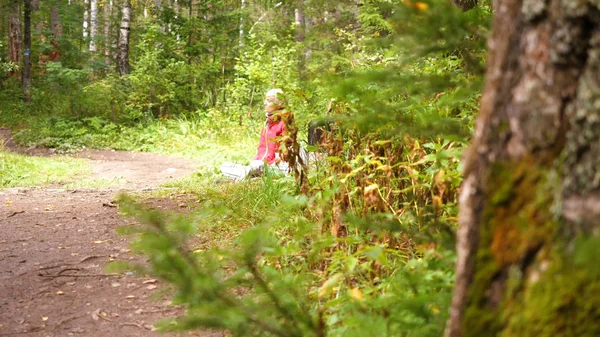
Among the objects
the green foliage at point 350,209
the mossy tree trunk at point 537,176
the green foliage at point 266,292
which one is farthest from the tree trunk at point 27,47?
A: the mossy tree trunk at point 537,176

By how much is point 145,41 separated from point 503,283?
17.5m

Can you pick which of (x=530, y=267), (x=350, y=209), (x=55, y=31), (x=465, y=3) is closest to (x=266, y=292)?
(x=530, y=267)

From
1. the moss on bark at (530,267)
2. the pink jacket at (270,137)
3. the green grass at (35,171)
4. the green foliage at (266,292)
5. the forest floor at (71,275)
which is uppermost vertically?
the moss on bark at (530,267)

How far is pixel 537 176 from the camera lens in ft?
4.11

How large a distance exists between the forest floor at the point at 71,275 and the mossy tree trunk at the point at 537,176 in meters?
1.15

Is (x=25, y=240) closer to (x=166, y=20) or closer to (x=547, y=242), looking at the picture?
(x=547, y=242)

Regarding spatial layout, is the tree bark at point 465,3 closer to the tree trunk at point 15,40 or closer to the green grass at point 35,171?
the green grass at point 35,171

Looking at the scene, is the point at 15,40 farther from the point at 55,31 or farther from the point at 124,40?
the point at 124,40

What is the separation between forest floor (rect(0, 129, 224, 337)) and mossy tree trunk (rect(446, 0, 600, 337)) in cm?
115

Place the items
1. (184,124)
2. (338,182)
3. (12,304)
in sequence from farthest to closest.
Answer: (184,124) → (338,182) → (12,304)

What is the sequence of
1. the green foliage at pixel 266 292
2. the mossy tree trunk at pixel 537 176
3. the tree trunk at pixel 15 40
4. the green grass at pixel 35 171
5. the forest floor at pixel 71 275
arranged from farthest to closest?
the tree trunk at pixel 15 40, the green grass at pixel 35 171, the forest floor at pixel 71 275, the green foliage at pixel 266 292, the mossy tree trunk at pixel 537 176

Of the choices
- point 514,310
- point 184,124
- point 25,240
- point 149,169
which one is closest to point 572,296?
point 514,310

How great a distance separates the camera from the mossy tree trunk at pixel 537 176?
1199mm

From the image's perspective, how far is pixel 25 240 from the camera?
5.22 metres
